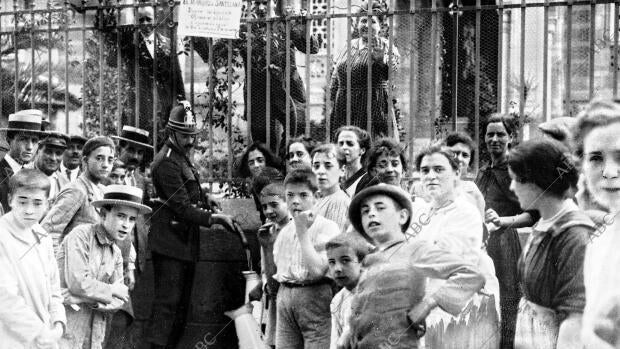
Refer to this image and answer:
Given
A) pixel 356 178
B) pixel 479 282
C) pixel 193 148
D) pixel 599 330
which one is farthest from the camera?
pixel 193 148

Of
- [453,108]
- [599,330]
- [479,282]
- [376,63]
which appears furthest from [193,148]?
[599,330]

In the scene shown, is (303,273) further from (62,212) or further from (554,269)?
(554,269)

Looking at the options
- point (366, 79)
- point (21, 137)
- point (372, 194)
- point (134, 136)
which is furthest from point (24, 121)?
point (372, 194)

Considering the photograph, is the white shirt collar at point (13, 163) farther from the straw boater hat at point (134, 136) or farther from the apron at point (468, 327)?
A: the apron at point (468, 327)

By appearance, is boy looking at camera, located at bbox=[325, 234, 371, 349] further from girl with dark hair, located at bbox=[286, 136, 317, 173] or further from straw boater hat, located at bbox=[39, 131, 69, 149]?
straw boater hat, located at bbox=[39, 131, 69, 149]

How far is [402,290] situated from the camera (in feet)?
18.4

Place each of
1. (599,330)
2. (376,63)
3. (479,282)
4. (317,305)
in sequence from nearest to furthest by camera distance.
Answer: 1. (599,330)
2. (479,282)
3. (317,305)
4. (376,63)

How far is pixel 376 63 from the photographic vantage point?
332 inches

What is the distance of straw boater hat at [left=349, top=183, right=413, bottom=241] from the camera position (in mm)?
6160

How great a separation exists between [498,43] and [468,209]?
1.91 m

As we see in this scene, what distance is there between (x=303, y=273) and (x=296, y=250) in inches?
6.3

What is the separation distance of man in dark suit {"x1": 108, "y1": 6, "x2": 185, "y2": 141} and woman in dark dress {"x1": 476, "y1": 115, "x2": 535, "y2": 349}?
8.90 ft

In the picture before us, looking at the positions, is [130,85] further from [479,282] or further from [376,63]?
[479,282]

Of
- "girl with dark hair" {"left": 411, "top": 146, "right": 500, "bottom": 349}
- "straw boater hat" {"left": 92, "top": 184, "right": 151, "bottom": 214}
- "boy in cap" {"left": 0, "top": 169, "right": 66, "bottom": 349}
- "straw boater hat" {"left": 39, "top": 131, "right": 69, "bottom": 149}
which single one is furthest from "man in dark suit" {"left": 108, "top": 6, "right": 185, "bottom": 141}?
"girl with dark hair" {"left": 411, "top": 146, "right": 500, "bottom": 349}
